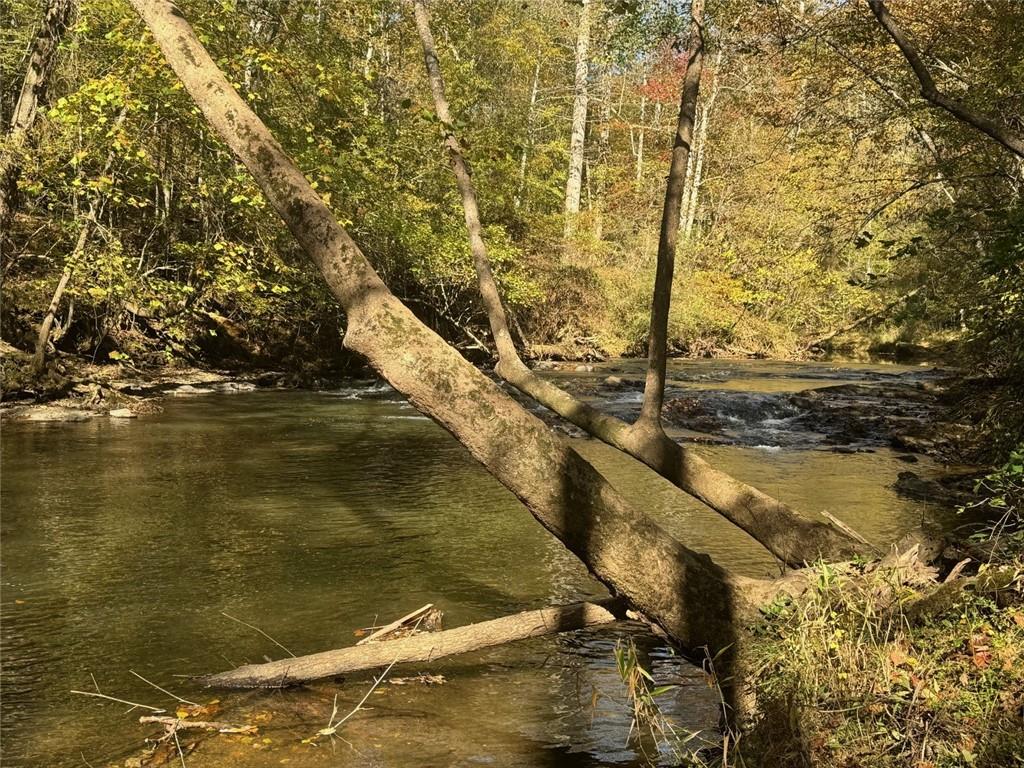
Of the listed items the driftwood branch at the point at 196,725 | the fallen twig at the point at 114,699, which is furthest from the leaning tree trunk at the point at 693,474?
the fallen twig at the point at 114,699

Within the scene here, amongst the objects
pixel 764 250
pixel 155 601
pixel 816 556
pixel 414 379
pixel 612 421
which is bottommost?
pixel 155 601

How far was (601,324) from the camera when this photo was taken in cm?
3212

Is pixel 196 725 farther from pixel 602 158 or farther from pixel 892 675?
pixel 602 158

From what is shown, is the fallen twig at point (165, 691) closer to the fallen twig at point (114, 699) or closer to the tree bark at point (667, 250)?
the fallen twig at point (114, 699)

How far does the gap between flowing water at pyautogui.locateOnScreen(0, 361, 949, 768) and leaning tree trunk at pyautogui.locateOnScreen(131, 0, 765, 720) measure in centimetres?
136

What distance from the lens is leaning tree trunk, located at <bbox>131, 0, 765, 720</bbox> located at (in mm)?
3594

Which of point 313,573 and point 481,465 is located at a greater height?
point 481,465

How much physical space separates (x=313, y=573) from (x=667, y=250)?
15.0ft

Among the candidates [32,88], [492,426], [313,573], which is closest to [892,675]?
[492,426]

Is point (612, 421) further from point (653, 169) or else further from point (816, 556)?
point (653, 169)

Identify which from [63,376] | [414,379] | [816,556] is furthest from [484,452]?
[63,376]

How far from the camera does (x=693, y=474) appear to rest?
5.13 metres

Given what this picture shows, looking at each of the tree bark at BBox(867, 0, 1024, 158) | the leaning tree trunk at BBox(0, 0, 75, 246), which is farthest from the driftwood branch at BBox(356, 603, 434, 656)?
the leaning tree trunk at BBox(0, 0, 75, 246)

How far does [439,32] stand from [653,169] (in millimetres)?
25960
